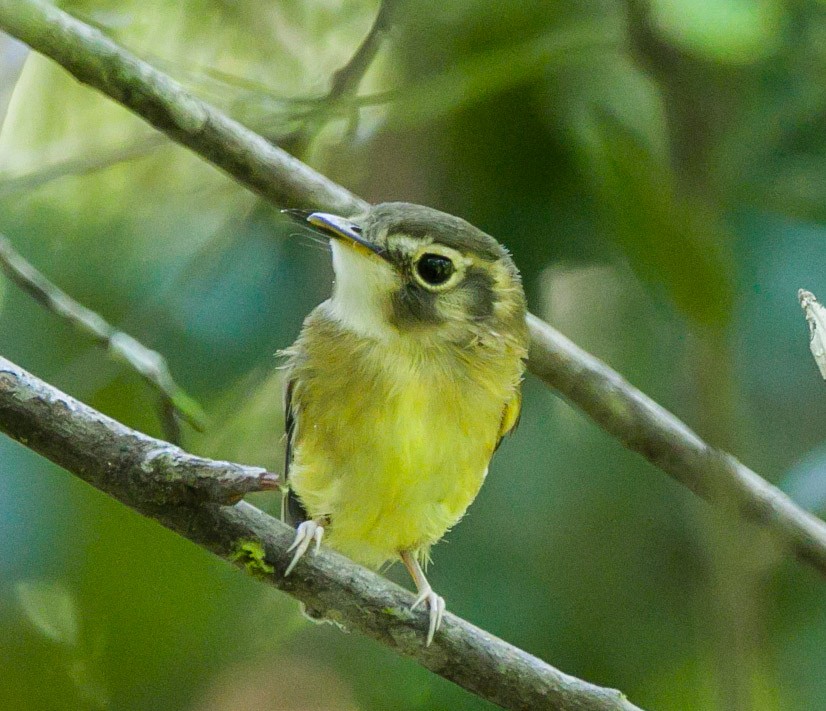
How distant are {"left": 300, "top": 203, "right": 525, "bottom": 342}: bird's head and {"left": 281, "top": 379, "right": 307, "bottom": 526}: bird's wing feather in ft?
0.35

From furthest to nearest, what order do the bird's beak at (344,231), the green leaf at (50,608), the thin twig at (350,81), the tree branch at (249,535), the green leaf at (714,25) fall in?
1. the green leaf at (50,608)
2. the thin twig at (350,81)
3. the green leaf at (714,25)
4. the bird's beak at (344,231)
5. the tree branch at (249,535)

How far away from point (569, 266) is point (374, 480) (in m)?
0.48

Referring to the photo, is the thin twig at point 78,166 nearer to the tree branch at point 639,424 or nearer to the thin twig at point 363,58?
the thin twig at point 363,58

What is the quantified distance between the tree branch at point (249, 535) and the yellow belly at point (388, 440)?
102 mm

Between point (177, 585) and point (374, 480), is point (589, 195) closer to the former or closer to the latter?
point (374, 480)

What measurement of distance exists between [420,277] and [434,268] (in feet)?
0.05

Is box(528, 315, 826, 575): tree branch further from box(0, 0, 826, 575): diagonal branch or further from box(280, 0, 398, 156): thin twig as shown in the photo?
box(280, 0, 398, 156): thin twig

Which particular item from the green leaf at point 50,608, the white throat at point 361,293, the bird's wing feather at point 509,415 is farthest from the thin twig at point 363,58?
the green leaf at point 50,608

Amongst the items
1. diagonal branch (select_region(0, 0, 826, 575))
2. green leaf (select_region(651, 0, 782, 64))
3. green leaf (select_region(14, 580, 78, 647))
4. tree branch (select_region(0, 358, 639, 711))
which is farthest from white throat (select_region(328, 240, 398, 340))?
green leaf (select_region(14, 580, 78, 647))

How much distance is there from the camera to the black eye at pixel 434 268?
0.91m

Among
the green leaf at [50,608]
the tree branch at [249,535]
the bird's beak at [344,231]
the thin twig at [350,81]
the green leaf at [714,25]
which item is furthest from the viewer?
the green leaf at [50,608]

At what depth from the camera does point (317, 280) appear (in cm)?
126

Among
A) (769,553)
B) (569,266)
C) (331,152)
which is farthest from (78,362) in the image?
(769,553)

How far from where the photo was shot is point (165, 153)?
1.29 metres
